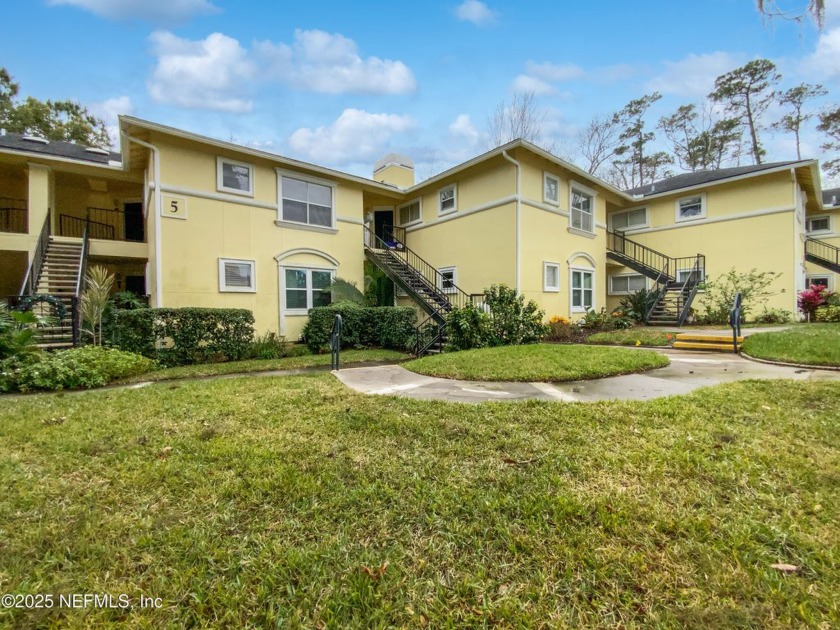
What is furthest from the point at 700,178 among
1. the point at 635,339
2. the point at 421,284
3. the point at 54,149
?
the point at 54,149

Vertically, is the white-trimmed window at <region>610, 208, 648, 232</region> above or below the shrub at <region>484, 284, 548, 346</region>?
above

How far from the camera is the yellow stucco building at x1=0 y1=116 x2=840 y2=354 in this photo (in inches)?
396

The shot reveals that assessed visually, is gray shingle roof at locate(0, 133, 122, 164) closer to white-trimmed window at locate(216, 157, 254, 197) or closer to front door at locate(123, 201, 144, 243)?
front door at locate(123, 201, 144, 243)

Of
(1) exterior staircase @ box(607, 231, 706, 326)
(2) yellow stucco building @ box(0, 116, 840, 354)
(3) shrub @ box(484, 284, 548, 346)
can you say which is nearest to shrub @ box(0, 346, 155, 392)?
(2) yellow stucco building @ box(0, 116, 840, 354)

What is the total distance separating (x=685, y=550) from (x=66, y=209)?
18.3 meters

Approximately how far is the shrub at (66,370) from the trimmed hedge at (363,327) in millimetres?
4274

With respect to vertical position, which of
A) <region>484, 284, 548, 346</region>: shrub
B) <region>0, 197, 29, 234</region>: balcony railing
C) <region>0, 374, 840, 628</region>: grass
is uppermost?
<region>0, 197, 29, 234</region>: balcony railing

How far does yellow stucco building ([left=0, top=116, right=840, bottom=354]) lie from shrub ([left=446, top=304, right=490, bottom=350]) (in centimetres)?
238

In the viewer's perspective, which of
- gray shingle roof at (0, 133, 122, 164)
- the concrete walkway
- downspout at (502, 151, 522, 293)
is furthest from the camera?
downspout at (502, 151, 522, 293)

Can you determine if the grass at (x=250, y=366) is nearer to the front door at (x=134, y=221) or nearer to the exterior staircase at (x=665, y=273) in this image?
the front door at (x=134, y=221)

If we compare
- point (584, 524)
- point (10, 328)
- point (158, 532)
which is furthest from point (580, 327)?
point (10, 328)

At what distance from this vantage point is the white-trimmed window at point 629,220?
17281mm

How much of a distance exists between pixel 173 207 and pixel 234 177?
1882 millimetres

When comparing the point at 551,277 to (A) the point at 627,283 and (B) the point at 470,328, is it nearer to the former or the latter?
(B) the point at 470,328
